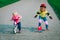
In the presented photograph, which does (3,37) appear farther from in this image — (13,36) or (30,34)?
(30,34)

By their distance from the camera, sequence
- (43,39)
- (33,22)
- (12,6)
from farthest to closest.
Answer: (12,6) < (33,22) < (43,39)

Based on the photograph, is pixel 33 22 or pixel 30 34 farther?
pixel 33 22

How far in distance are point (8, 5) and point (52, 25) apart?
6516 mm

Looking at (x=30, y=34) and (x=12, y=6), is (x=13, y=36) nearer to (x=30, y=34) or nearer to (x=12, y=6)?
(x=30, y=34)

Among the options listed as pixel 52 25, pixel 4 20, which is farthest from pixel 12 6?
pixel 52 25

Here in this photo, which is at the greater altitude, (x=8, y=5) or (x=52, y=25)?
(x=8, y=5)

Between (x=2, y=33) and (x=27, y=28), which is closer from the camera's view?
(x=2, y=33)

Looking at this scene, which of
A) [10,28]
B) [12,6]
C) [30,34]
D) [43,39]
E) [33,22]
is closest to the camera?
[43,39]

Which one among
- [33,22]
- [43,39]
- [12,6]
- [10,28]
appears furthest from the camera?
[12,6]

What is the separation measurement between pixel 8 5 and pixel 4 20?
4.96 meters

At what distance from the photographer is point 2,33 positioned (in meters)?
10.9

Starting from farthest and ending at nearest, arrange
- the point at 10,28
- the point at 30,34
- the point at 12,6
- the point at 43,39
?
1. the point at 12,6
2. the point at 10,28
3. the point at 30,34
4. the point at 43,39

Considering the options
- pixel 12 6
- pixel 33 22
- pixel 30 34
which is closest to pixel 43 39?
pixel 30 34

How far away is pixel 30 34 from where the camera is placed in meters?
10.8
